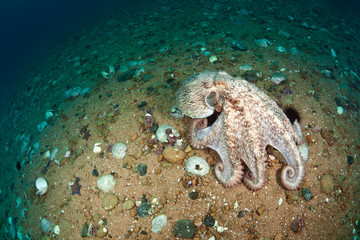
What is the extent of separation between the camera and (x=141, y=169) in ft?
8.87

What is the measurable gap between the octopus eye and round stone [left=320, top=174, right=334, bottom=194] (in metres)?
1.86

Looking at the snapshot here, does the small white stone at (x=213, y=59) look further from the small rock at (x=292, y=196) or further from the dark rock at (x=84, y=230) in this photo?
the dark rock at (x=84, y=230)

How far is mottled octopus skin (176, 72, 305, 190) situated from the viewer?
2045 mm

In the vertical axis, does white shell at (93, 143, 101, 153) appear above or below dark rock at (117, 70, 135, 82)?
Result: below

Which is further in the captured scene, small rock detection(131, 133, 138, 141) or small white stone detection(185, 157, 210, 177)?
small rock detection(131, 133, 138, 141)

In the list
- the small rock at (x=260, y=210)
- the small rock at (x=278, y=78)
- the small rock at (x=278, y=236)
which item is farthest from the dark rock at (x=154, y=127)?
the small rock at (x=278, y=78)

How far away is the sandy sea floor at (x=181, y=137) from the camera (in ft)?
7.95

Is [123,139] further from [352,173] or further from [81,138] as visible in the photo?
[352,173]

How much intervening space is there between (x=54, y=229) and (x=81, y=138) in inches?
53.9

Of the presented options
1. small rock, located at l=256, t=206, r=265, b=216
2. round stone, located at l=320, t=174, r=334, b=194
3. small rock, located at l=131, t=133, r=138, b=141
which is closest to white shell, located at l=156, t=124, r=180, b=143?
small rock, located at l=131, t=133, r=138, b=141

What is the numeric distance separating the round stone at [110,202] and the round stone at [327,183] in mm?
2755

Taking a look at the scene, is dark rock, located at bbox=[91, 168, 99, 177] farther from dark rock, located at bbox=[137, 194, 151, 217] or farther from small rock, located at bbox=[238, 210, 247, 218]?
small rock, located at bbox=[238, 210, 247, 218]

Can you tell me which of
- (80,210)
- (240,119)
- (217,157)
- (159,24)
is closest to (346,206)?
(217,157)

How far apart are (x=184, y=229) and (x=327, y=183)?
6.57ft
